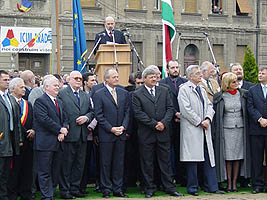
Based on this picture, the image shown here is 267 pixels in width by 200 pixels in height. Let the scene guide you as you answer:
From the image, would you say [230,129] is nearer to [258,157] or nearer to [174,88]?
[258,157]

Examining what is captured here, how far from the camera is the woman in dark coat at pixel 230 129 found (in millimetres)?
11055

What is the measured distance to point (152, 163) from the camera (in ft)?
35.4

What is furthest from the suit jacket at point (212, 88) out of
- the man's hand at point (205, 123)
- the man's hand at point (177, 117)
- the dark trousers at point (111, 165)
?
the dark trousers at point (111, 165)

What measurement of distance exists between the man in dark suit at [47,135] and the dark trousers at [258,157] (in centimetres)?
366

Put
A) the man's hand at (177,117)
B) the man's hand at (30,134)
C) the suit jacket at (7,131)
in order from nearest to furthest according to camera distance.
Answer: the suit jacket at (7,131), the man's hand at (30,134), the man's hand at (177,117)

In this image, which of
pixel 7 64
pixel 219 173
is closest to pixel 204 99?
pixel 219 173

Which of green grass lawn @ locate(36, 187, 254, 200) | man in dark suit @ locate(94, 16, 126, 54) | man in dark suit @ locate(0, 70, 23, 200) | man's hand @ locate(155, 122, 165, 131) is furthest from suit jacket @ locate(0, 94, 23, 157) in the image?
man in dark suit @ locate(94, 16, 126, 54)

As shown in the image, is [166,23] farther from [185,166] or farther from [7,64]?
[7,64]

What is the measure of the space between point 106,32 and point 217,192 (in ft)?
14.9

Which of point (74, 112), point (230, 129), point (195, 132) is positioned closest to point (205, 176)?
point (195, 132)

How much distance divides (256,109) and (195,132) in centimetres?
127

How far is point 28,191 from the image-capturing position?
1014 cm

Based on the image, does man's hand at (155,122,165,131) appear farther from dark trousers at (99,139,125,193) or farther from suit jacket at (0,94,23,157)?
suit jacket at (0,94,23,157)

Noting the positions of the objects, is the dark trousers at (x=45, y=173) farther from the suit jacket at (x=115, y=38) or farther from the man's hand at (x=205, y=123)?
the suit jacket at (x=115, y=38)
